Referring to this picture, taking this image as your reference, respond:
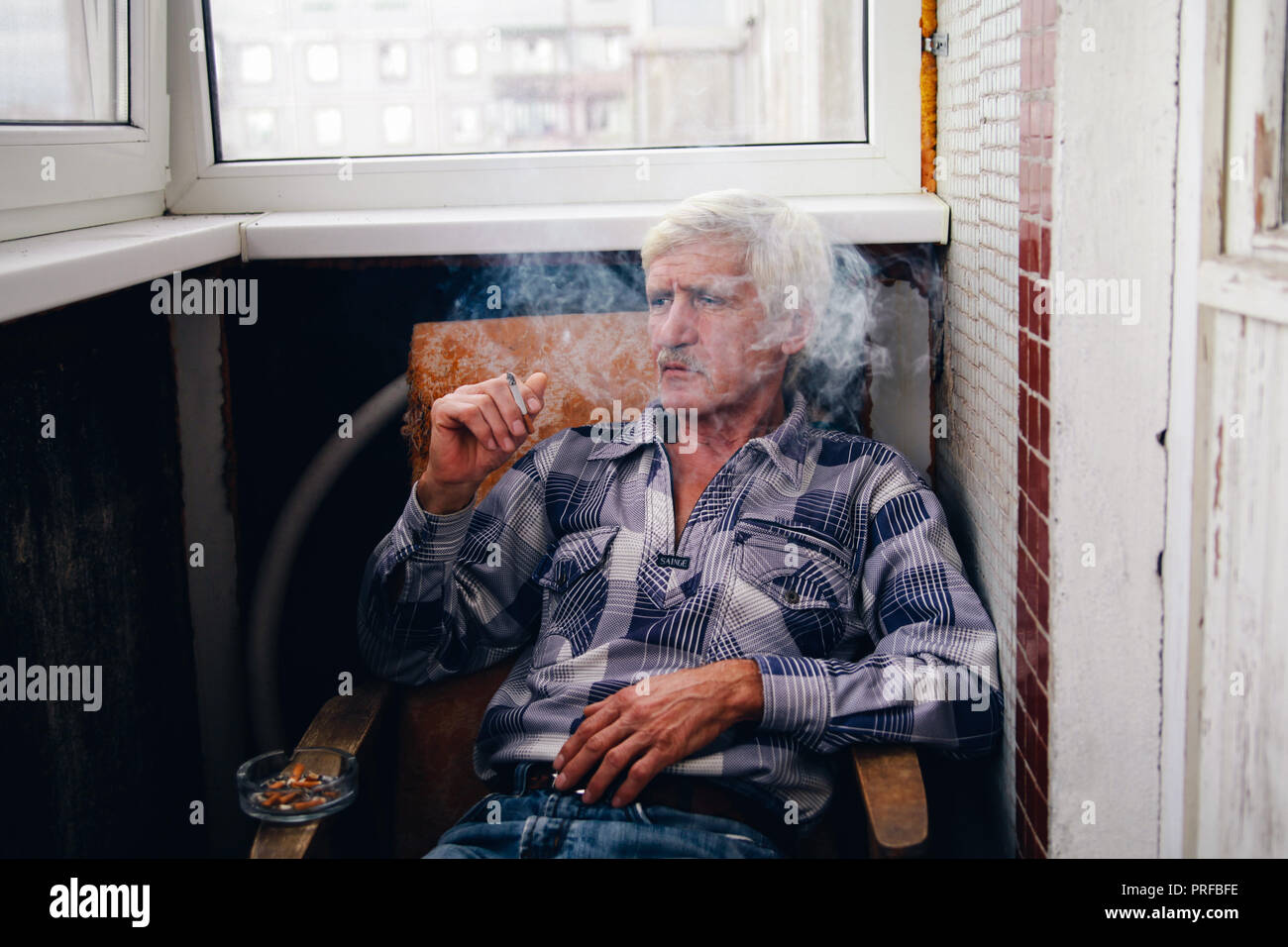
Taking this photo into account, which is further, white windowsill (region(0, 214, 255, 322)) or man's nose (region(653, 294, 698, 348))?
man's nose (region(653, 294, 698, 348))

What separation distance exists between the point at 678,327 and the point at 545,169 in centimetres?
75

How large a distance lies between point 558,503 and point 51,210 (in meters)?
1.05

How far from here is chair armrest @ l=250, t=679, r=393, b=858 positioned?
1607mm

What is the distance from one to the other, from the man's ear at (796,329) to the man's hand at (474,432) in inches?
19.2

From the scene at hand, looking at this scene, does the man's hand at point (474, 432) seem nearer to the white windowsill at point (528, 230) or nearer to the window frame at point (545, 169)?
the white windowsill at point (528, 230)

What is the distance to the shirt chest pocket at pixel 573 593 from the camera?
198cm

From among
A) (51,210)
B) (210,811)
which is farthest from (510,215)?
(210,811)

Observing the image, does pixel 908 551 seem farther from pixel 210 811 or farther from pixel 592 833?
pixel 210 811

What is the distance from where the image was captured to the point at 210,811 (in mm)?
2545

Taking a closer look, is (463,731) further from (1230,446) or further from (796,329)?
(1230,446)

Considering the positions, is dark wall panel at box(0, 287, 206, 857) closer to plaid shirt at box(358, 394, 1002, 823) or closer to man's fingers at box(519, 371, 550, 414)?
plaid shirt at box(358, 394, 1002, 823)

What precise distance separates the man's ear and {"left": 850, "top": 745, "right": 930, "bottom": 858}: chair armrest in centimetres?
76

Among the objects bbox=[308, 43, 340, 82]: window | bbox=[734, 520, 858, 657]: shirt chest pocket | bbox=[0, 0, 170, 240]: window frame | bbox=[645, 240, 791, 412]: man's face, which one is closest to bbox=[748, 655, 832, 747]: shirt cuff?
bbox=[734, 520, 858, 657]: shirt chest pocket

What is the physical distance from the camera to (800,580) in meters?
1.95
